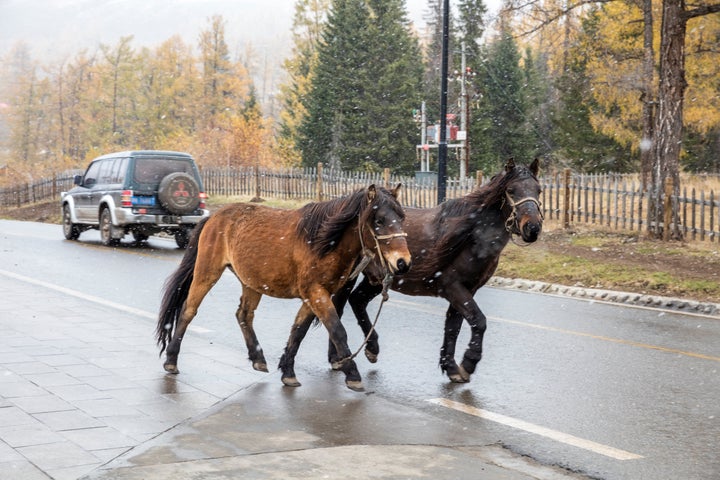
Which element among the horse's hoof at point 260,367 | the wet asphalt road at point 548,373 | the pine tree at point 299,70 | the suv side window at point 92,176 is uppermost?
the pine tree at point 299,70

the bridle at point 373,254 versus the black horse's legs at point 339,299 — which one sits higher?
the bridle at point 373,254

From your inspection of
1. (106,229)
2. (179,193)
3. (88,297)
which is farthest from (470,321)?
(106,229)

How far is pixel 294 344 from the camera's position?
7.19 metres

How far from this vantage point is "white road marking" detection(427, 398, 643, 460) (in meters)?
5.51

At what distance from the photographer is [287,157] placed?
6531cm

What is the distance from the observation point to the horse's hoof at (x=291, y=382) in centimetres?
719

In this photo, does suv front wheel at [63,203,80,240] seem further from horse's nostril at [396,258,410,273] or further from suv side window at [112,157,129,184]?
horse's nostril at [396,258,410,273]

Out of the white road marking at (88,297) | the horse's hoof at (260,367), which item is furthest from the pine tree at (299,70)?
the horse's hoof at (260,367)

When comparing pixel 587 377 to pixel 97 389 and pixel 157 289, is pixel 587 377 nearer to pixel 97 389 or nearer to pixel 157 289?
pixel 97 389

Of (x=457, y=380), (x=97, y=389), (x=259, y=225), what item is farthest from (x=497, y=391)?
(x=97, y=389)

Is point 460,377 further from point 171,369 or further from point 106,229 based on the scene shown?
point 106,229

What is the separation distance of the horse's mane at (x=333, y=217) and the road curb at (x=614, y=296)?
740 cm

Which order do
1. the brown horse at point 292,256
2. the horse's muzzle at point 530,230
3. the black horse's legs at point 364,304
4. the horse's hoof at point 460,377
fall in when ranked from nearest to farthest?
1. the brown horse at point 292,256
2. the horse's muzzle at point 530,230
3. the horse's hoof at point 460,377
4. the black horse's legs at point 364,304

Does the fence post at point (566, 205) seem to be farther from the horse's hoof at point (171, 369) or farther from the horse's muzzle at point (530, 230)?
the horse's hoof at point (171, 369)
